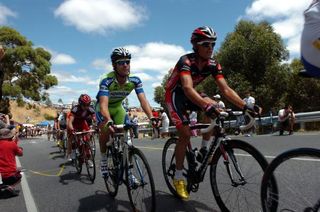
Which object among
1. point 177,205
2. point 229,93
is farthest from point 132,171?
point 229,93

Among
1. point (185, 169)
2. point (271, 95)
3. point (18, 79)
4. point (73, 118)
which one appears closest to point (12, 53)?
point (18, 79)

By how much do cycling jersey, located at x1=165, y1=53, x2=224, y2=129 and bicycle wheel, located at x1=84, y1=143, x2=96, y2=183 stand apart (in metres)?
3.30

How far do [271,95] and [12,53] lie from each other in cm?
3216

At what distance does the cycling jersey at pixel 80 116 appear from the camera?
10297 mm

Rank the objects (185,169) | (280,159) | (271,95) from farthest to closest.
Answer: (271,95) < (185,169) < (280,159)

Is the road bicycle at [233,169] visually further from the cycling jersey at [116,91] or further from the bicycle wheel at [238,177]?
the cycling jersey at [116,91]

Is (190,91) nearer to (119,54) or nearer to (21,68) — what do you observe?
(119,54)

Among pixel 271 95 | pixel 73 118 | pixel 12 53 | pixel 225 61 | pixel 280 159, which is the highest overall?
pixel 12 53

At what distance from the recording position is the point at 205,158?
16.6ft

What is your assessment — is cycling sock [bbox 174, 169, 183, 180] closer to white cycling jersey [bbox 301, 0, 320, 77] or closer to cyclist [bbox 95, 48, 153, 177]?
cyclist [bbox 95, 48, 153, 177]

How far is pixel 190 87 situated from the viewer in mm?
5168

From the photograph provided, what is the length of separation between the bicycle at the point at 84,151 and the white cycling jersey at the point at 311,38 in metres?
6.36

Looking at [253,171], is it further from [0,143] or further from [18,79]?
[18,79]

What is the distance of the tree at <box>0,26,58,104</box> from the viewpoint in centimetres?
5119
